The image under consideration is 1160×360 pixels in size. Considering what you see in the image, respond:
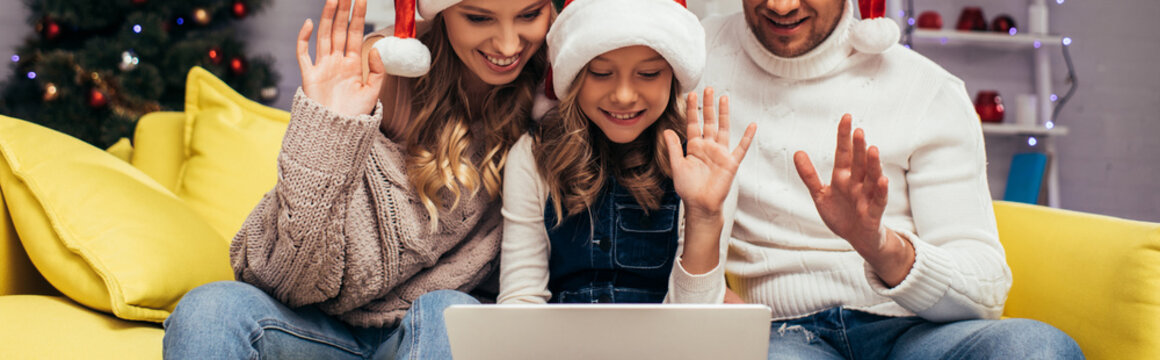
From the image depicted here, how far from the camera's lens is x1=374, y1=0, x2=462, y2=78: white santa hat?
1148 millimetres

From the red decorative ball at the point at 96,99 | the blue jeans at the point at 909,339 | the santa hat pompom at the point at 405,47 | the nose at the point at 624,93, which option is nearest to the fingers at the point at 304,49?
the santa hat pompom at the point at 405,47

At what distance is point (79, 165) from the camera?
1258 millimetres

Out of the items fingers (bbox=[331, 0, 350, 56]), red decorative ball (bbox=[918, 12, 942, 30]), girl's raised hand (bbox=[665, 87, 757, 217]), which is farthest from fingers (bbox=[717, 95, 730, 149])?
red decorative ball (bbox=[918, 12, 942, 30])

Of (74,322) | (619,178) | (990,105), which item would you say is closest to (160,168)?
(74,322)

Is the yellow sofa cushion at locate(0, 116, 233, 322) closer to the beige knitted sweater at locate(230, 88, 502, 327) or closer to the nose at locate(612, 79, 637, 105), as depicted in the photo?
the beige knitted sweater at locate(230, 88, 502, 327)

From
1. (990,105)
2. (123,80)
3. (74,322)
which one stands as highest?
(123,80)

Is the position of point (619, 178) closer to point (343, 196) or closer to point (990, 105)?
point (343, 196)

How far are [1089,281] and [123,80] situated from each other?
9.33ft

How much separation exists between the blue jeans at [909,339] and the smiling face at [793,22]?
433 mm

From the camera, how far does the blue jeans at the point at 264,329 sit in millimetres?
938

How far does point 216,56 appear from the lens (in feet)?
9.15

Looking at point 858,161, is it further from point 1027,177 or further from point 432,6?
point 1027,177

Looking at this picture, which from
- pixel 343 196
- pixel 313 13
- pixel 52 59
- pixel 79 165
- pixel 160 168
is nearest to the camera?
pixel 343 196

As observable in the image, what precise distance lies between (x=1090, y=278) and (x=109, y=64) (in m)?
2.91
